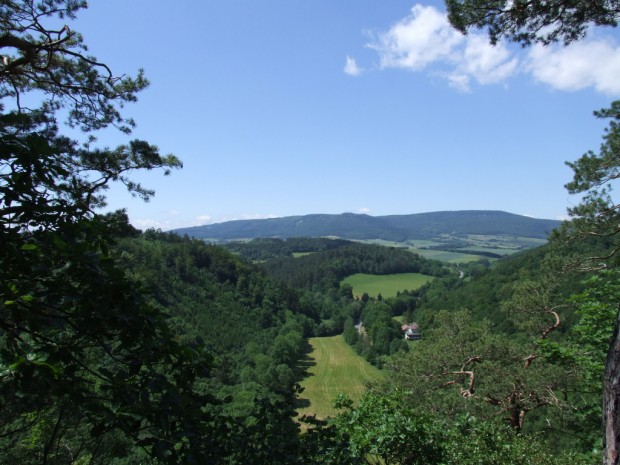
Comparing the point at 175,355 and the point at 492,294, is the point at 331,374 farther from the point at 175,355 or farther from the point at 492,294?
the point at 175,355

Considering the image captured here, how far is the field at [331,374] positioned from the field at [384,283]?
2851cm

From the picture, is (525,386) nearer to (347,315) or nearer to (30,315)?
(30,315)

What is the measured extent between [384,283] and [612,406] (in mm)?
100970

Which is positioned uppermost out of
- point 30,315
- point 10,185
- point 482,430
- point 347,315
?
point 10,185

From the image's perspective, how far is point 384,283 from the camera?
102000 millimetres

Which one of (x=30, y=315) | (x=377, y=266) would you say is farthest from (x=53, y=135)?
(x=377, y=266)

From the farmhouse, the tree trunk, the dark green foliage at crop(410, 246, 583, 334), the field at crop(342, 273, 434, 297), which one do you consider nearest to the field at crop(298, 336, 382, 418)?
the farmhouse

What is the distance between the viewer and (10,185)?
2.01 m

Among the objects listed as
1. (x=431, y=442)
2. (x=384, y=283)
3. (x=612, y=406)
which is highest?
(x=612, y=406)

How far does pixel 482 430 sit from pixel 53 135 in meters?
7.62

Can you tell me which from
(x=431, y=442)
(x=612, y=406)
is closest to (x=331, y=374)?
(x=431, y=442)

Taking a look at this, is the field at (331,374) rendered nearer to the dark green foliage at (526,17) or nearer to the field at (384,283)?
the field at (384,283)

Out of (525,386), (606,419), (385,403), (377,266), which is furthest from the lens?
(377,266)

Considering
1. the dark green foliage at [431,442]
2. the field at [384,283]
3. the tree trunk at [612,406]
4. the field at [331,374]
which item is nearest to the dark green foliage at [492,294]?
the field at [331,374]
